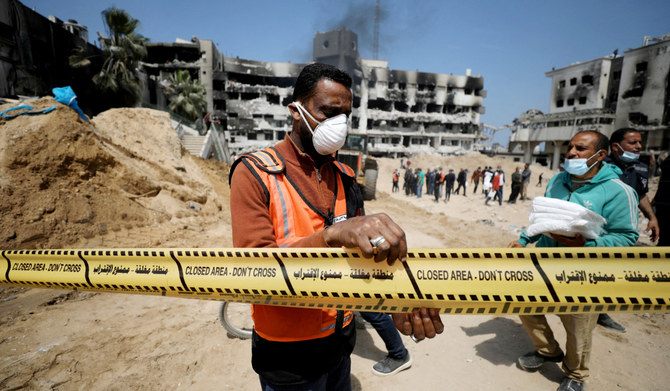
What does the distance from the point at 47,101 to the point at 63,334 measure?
7343 millimetres

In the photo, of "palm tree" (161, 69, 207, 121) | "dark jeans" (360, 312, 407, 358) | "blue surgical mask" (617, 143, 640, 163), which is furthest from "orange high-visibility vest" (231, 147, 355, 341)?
"palm tree" (161, 69, 207, 121)

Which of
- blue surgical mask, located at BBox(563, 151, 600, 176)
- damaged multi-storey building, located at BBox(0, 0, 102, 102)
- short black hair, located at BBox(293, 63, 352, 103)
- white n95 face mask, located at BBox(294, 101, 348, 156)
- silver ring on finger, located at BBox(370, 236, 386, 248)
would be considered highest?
damaged multi-storey building, located at BBox(0, 0, 102, 102)

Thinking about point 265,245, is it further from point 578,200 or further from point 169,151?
point 169,151

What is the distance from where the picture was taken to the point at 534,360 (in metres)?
3.06

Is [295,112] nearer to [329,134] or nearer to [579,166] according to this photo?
[329,134]

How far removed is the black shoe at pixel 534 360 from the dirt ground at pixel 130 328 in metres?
0.08

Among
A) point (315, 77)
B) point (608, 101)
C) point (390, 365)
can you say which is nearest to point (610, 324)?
point (390, 365)

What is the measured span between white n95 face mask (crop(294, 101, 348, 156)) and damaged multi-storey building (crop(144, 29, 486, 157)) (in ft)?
132

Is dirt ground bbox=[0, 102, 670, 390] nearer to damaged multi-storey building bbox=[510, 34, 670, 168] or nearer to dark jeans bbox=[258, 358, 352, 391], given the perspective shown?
dark jeans bbox=[258, 358, 352, 391]

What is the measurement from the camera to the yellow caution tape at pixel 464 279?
1.17 m

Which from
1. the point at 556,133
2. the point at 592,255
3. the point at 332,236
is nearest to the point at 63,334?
the point at 332,236

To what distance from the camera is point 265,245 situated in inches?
49.7

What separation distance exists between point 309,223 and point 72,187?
7.68 metres

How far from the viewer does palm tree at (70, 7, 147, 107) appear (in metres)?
20.5
